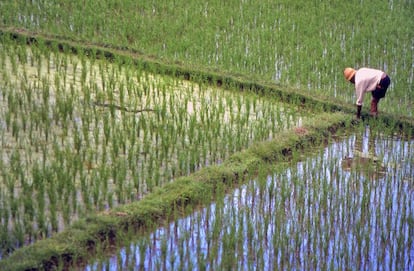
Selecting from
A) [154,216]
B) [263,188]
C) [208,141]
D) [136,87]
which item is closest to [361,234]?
[263,188]

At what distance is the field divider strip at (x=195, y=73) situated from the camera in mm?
6793

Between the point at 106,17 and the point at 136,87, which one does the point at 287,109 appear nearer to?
the point at 136,87

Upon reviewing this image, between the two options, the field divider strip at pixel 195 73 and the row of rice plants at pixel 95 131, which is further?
the field divider strip at pixel 195 73

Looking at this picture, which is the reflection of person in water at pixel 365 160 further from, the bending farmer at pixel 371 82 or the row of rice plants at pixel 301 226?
the bending farmer at pixel 371 82

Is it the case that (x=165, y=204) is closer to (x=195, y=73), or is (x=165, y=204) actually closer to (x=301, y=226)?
(x=301, y=226)

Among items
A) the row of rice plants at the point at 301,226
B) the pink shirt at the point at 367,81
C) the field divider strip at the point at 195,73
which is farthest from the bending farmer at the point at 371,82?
the row of rice plants at the point at 301,226

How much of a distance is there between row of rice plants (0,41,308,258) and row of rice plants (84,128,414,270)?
0.48 metres

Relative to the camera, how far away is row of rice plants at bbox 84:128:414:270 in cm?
383

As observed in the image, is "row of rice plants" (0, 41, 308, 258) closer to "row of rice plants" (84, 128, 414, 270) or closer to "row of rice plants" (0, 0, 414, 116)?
"row of rice plants" (84, 128, 414, 270)

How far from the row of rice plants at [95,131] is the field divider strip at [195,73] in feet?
0.63

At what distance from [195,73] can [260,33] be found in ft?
6.46

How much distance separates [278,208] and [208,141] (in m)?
Result: 1.23

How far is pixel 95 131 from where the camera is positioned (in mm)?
5344

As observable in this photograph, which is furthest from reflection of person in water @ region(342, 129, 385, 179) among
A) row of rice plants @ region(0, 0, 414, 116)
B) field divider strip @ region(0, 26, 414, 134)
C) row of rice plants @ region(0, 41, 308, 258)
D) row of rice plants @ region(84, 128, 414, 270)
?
row of rice plants @ region(0, 0, 414, 116)
